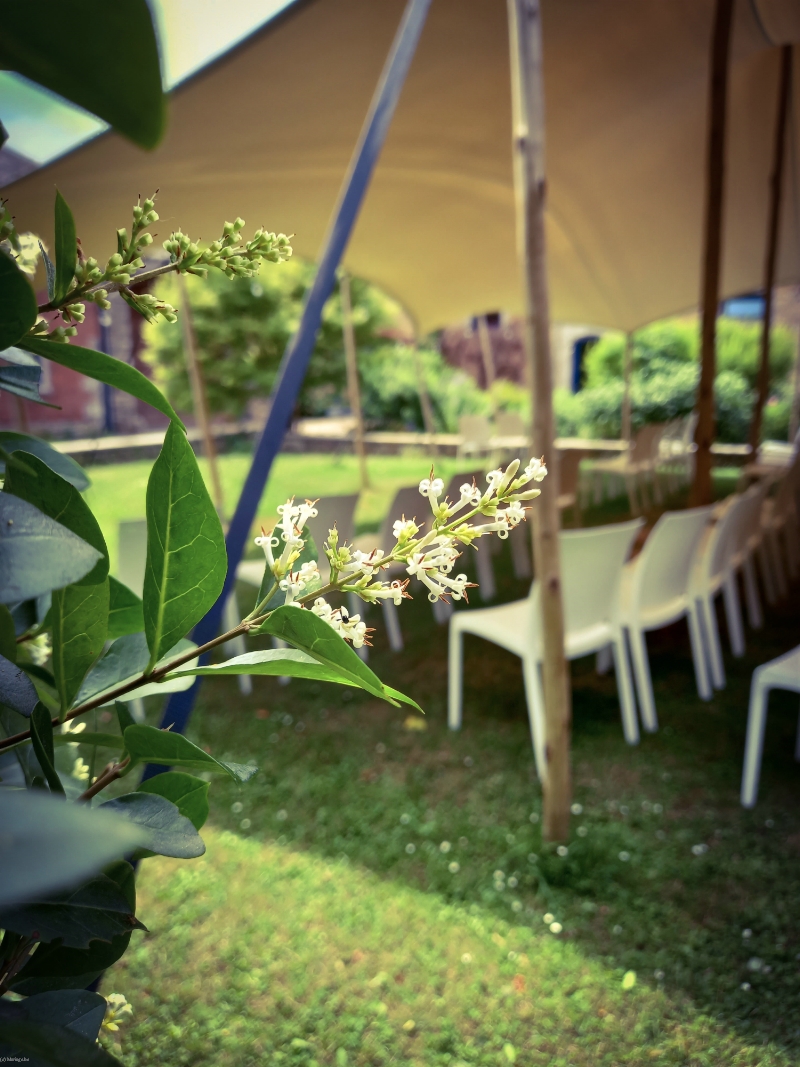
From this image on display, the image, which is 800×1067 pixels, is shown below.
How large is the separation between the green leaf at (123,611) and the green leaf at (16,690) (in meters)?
0.15

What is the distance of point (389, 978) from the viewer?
2.19 meters

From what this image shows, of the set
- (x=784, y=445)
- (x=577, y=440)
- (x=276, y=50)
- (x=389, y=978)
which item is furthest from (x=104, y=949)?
(x=577, y=440)

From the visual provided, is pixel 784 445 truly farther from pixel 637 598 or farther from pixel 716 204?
pixel 637 598

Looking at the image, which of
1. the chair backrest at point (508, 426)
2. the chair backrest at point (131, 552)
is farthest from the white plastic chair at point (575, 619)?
the chair backrest at point (508, 426)

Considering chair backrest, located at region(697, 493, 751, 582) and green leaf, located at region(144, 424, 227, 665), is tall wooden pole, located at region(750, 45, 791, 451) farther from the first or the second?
green leaf, located at region(144, 424, 227, 665)

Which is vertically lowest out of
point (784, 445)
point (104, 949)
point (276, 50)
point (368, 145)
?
point (784, 445)

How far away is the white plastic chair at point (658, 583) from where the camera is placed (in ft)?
11.4

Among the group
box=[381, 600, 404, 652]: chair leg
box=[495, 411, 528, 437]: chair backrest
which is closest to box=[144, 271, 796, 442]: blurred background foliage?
box=[495, 411, 528, 437]: chair backrest

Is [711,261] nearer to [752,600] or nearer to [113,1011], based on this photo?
[752,600]

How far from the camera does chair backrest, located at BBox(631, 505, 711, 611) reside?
135 inches

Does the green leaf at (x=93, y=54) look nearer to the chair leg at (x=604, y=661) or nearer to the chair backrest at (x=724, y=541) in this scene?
the chair backrest at (x=724, y=541)

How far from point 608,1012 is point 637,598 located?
189cm

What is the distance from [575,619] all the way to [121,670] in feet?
9.43

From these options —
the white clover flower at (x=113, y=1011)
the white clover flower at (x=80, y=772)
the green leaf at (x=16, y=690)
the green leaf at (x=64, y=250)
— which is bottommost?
the white clover flower at (x=113, y=1011)
